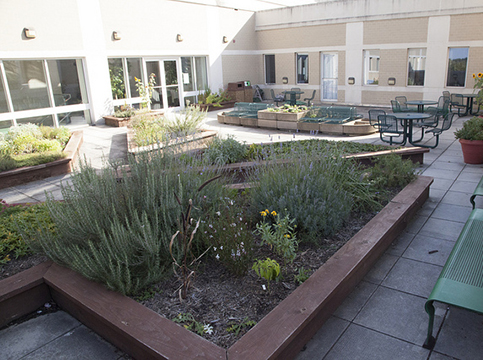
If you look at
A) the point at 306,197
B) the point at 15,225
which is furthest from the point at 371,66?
the point at 15,225

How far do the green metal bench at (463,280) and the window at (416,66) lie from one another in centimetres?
1403

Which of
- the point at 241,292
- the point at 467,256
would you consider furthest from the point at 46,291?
the point at 467,256

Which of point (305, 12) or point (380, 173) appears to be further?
point (305, 12)

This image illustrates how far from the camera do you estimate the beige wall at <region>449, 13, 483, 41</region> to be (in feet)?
45.1

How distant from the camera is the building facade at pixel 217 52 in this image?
12.4m

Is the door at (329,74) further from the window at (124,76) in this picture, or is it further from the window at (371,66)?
the window at (124,76)

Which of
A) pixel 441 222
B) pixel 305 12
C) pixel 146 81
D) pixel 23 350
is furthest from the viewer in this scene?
pixel 305 12

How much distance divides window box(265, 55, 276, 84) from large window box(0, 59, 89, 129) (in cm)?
1012

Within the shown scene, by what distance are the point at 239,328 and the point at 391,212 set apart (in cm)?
245

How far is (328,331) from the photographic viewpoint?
9.53 feet

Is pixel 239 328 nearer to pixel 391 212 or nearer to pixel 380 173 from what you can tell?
pixel 391 212

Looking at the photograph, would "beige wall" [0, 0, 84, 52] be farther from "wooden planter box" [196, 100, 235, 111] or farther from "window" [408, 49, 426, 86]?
"window" [408, 49, 426, 86]

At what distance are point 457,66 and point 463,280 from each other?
14.6m

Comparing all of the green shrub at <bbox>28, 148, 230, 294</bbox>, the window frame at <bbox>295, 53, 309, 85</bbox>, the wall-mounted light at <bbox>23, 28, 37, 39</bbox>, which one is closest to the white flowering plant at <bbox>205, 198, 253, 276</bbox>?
the green shrub at <bbox>28, 148, 230, 294</bbox>
